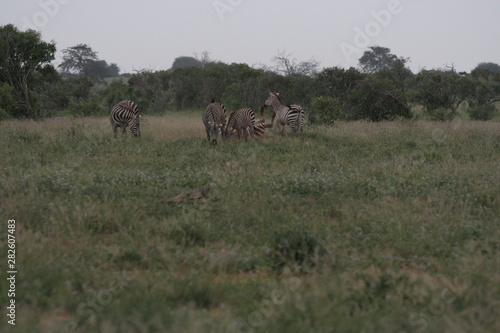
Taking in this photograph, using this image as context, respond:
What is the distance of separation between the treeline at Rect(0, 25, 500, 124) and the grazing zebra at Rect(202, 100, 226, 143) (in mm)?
6199

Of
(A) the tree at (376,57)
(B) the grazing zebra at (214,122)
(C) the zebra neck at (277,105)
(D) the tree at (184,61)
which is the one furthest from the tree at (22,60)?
(D) the tree at (184,61)

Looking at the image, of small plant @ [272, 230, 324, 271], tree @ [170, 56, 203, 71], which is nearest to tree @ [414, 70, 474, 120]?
small plant @ [272, 230, 324, 271]

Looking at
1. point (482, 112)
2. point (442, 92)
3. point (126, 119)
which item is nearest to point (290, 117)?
point (126, 119)

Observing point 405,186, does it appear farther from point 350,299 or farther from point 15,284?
point 15,284

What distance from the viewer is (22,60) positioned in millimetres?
21844

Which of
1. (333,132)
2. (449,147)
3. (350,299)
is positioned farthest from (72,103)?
(350,299)

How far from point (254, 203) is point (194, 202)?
0.92m

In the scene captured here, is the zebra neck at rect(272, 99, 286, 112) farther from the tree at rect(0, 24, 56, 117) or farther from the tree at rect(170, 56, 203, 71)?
the tree at rect(170, 56, 203, 71)

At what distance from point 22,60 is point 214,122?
A: 33.7ft

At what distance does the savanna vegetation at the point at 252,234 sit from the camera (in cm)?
437

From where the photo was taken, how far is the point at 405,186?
9.22m

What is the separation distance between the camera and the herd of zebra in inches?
660

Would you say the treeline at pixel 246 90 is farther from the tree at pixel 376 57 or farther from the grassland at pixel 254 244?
the tree at pixel 376 57

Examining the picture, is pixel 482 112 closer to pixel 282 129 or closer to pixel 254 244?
pixel 282 129
